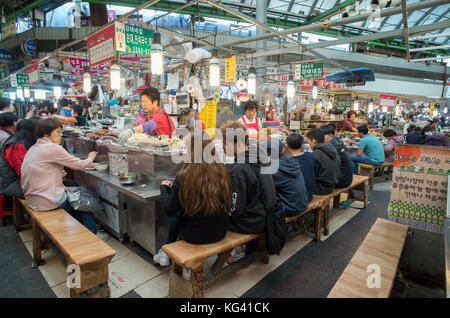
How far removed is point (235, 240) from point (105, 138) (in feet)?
9.68

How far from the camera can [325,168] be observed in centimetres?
411

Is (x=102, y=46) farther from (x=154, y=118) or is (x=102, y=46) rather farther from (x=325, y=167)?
(x=325, y=167)

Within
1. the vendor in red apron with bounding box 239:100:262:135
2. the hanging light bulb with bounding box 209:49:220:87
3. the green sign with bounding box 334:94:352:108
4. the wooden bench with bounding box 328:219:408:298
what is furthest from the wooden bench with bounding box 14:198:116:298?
the green sign with bounding box 334:94:352:108

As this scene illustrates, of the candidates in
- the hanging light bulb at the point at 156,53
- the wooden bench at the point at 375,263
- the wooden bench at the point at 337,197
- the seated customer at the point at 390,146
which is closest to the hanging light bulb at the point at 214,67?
the hanging light bulb at the point at 156,53

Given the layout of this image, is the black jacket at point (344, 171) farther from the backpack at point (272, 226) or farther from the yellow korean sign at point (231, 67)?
the yellow korean sign at point (231, 67)

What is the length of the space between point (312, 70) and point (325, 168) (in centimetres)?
566

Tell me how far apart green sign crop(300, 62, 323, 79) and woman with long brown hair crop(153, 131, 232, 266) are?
7432 mm

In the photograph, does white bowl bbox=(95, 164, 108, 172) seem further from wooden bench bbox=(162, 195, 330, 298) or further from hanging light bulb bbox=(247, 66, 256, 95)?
hanging light bulb bbox=(247, 66, 256, 95)

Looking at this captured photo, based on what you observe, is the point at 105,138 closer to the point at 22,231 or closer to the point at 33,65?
the point at 22,231

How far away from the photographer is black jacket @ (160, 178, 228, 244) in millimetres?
2391

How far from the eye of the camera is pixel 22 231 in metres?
4.18

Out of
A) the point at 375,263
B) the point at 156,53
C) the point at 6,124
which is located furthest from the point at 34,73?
the point at 375,263

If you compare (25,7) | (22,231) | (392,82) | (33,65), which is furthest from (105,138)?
(392,82)

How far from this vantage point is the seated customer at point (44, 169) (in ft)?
→ 10.2
